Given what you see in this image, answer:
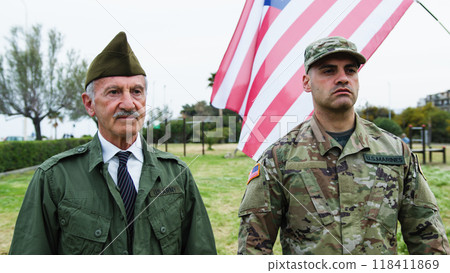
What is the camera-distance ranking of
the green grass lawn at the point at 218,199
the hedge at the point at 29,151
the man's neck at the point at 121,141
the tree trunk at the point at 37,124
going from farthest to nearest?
the hedge at the point at 29,151 → the green grass lawn at the point at 218,199 → the tree trunk at the point at 37,124 → the man's neck at the point at 121,141

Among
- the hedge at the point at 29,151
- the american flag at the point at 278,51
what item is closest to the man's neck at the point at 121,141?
the american flag at the point at 278,51

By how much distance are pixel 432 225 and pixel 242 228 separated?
3.79 ft

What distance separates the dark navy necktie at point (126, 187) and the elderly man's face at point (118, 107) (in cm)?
15

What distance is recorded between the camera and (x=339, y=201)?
177cm

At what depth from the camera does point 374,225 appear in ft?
5.67

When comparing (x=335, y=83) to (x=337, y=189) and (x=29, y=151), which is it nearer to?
(x=337, y=189)

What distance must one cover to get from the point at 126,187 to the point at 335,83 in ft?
4.76

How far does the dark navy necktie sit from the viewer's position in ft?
5.42

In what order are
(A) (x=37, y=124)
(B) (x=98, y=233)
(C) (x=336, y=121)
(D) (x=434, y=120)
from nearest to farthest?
(B) (x=98, y=233), (C) (x=336, y=121), (A) (x=37, y=124), (D) (x=434, y=120)

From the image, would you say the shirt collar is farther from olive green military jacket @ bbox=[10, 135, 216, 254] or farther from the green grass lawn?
the green grass lawn

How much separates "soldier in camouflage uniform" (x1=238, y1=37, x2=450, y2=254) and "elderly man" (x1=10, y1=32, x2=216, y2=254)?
0.43 m

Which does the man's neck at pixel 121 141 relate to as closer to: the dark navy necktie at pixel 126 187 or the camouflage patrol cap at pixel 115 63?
the dark navy necktie at pixel 126 187

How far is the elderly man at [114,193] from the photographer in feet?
5.16

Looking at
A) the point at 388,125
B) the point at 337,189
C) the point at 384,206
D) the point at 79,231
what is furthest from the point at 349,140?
the point at 388,125
